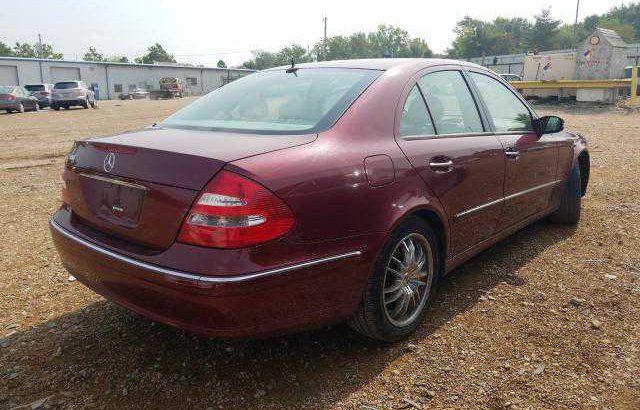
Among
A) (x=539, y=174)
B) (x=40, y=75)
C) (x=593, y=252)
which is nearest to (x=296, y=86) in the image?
(x=539, y=174)

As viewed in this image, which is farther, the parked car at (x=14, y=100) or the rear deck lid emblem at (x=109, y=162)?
the parked car at (x=14, y=100)

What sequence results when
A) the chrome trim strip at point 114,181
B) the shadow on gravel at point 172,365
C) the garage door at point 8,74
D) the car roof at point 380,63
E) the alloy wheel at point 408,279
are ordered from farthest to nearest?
the garage door at point 8,74
the car roof at point 380,63
the alloy wheel at point 408,279
the shadow on gravel at point 172,365
the chrome trim strip at point 114,181

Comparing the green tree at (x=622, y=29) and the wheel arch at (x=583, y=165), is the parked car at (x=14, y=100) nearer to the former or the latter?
the wheel arch at (x=583, y=165)

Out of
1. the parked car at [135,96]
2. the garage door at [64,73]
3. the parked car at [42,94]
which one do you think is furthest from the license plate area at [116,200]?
the garage door at [64,73]

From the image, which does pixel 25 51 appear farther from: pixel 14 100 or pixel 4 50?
pixel 14 100

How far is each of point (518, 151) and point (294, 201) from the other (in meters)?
2.27

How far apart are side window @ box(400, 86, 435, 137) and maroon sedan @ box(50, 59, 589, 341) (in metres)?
0.01

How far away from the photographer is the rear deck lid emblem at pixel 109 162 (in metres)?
2.44

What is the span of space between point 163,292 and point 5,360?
4.18 feet

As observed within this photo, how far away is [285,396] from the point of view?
2.42 meters

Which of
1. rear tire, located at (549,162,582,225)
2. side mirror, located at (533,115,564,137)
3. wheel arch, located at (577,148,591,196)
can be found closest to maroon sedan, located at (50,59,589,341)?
side mirror, located at (533,115,564,137)

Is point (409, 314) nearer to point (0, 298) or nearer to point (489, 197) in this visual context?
point (489, 197)

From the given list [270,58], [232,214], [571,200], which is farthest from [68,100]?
[270,58]

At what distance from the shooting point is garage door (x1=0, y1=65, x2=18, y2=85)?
1989 inches
